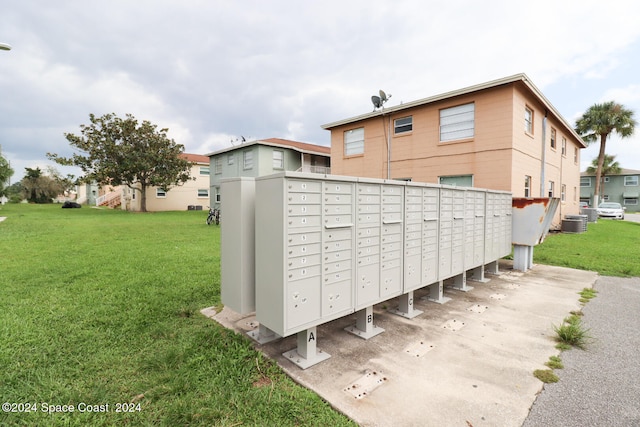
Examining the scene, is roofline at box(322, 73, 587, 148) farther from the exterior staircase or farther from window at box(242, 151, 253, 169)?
the exterior staircase

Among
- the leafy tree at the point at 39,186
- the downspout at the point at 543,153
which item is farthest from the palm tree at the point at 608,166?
the leafy tree at the point at 39,186

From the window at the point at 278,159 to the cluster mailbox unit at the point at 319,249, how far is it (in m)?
17.2

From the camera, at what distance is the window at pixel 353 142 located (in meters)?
13.1

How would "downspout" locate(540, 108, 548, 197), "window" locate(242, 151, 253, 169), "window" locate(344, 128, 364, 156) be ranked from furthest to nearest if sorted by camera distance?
"window" locate(242, 151, 253, 169) → "window" locate(344, 128, 364, 156) → "downspout" locate(540, 108, 548, 197)

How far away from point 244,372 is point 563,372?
2.87 m

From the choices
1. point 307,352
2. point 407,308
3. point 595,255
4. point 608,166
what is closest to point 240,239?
point 307,352

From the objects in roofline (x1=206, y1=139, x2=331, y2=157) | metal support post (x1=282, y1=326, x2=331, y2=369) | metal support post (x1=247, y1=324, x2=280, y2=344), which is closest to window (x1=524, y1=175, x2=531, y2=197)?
metal support post (x1=282, y1=326, x2=331, y2=369)

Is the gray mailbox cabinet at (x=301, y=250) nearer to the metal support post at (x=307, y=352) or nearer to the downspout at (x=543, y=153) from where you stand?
the metal support post at (x=307, y=352)

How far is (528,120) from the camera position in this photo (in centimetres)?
1020

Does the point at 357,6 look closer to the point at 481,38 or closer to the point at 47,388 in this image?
the point at 481,38

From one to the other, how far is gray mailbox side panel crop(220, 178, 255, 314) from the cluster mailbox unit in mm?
10

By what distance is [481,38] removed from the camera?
7363mm

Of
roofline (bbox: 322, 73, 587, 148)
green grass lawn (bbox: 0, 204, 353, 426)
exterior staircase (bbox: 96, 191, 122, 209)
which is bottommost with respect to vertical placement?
green grass lawn (bbox: 0, 204, 353, 426)

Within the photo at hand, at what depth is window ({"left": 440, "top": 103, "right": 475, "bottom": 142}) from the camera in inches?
384
